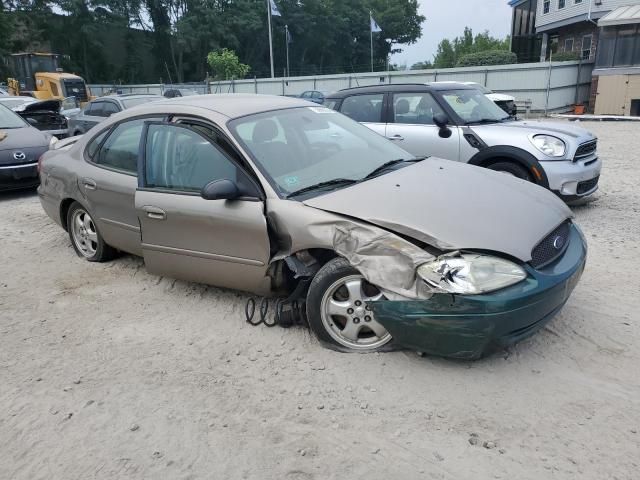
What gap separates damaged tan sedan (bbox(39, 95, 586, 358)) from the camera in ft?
9.73

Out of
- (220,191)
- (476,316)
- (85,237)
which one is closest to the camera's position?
(476,316)

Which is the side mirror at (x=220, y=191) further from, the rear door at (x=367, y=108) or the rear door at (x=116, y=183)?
the rear door at (x=367, y=108)

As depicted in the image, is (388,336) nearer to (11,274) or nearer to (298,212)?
(298,212)

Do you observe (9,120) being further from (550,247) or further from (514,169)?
(550,247)

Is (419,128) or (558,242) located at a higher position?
(419,128)

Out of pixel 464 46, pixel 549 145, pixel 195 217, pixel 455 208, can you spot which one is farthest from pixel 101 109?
pixel 464 46

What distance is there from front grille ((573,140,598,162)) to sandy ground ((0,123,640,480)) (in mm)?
2452

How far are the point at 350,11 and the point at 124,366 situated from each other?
223 ft

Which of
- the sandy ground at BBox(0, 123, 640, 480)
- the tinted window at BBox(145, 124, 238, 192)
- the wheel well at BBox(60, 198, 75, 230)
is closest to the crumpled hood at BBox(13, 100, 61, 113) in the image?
the wheel well at BBox(60, 198, 75, 230)

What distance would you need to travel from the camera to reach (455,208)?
10.8 ft

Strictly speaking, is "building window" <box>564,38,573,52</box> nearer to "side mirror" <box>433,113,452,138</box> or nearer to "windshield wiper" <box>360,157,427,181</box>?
"side mirror" <box>433,113,452,138</box>

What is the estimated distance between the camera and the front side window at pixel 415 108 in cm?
729

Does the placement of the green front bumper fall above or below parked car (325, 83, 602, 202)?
below

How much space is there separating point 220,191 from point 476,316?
5.97ft
